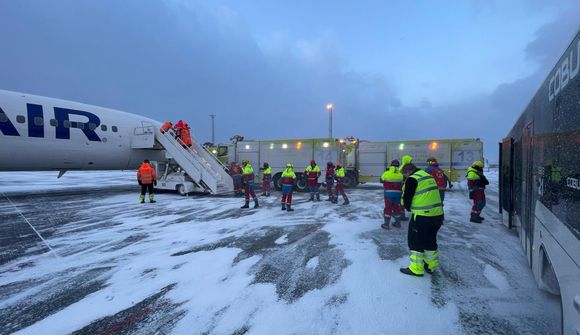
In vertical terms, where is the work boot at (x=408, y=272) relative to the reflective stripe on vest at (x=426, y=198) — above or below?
below

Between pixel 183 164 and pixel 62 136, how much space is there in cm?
469

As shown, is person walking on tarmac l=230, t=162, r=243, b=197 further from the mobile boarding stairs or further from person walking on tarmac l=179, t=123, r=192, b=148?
person walking on tarmac l=179, t=123, r=192, b=148

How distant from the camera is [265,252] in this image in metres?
5.46

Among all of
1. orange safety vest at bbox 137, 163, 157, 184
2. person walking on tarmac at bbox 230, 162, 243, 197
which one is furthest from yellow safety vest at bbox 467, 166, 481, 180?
orange safety vest at bbox 137, 163, 157, 184

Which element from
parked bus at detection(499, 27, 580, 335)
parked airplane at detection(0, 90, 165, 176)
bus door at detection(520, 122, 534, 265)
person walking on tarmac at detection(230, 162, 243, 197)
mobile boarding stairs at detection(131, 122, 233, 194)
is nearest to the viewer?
parked bus at detection(499, 27, 580, 335)

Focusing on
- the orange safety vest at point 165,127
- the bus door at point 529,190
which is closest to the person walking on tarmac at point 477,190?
the bus door at point 529,190

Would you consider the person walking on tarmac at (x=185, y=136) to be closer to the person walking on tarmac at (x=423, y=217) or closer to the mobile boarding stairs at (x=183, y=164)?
the mobile boarding stairs at (x=183, y=164)

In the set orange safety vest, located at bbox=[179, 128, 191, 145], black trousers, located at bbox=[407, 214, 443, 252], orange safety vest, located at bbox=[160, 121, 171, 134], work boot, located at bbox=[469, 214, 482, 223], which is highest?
orange safety vest, located at bbox=[160, 121, 171, 134]

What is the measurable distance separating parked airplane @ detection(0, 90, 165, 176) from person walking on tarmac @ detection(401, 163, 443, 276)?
43.7 ft

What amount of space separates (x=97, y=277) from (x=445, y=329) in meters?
4.58

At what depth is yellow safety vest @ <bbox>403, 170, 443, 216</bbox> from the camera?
427 cm

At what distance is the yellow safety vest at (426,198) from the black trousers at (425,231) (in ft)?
0.28

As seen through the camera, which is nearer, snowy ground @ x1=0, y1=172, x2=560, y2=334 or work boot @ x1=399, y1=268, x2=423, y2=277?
snowy ground @ x1=0, y1=172, x2=560, y2=334

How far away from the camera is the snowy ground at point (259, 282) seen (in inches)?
123
